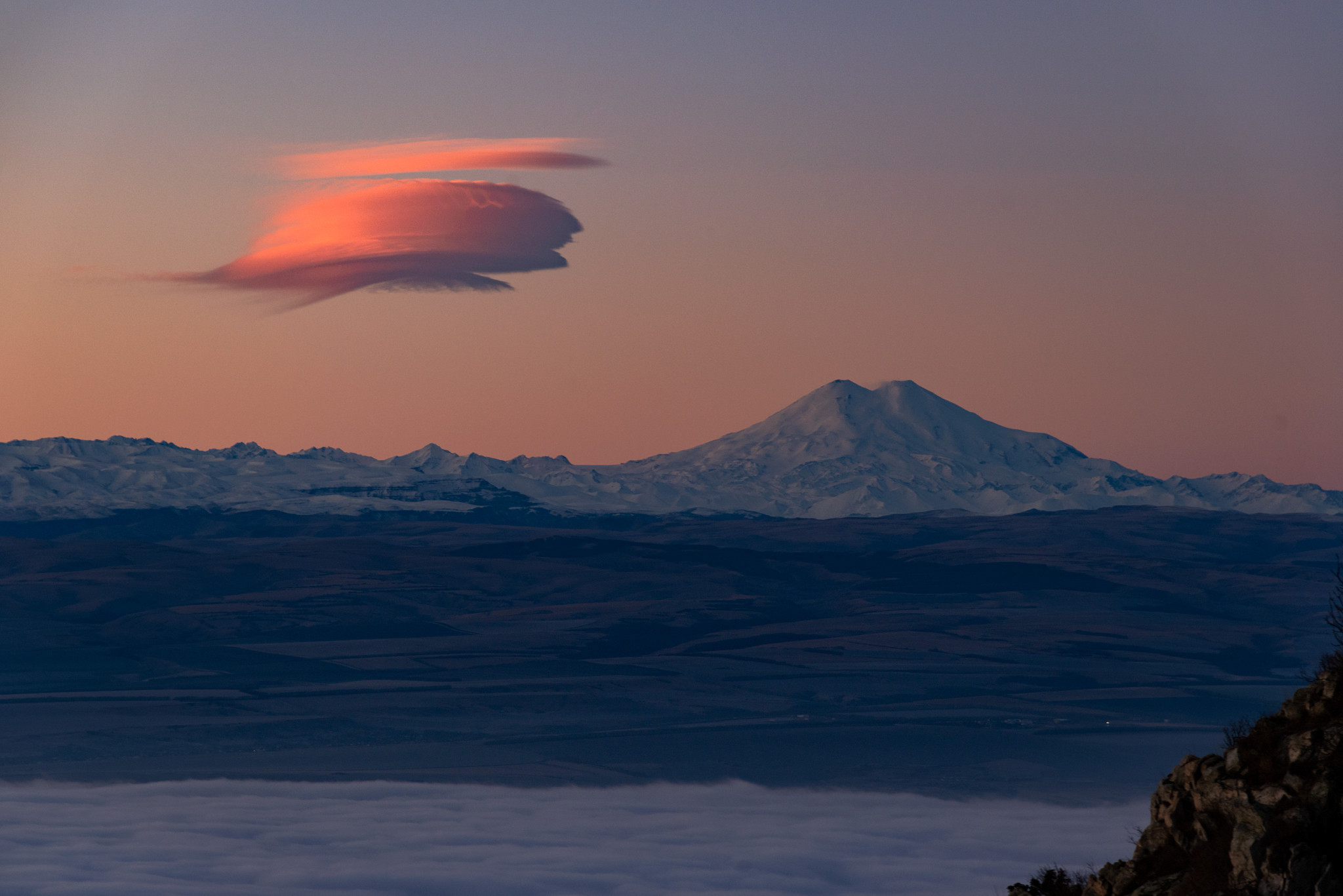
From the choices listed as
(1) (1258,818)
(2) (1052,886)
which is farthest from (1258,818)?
(2) (1052,886)

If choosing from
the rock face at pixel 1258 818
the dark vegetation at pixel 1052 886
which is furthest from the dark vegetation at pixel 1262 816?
the dark vegetation at pixel 1052 886

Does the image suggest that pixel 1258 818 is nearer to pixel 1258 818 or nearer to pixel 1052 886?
pixel 1258 818

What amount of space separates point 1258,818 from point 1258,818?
16 mm

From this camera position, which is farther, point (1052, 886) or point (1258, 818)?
point (1052, 886)

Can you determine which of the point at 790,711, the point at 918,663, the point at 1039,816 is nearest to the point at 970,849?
the point at 1039,816

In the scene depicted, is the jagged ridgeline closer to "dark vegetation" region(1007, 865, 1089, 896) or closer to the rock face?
the rock face

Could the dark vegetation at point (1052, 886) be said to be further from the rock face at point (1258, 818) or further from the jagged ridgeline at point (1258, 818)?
the rock face at point (1258, 818)

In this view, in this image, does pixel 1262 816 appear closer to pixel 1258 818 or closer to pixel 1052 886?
pixel 1258 818

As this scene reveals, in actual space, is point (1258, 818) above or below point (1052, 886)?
above

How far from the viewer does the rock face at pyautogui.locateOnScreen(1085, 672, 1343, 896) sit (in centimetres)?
2080

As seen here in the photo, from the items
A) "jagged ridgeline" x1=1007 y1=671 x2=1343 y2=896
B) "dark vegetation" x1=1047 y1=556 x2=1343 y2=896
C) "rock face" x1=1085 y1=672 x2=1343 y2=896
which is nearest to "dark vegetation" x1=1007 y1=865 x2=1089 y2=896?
"dark vegetation" x1=1047 y1=556 x2=1343 y2=896

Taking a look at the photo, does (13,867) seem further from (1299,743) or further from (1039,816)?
(1299,743)

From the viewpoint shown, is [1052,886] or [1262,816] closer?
[1262,816]

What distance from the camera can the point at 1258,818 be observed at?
21125 mm
